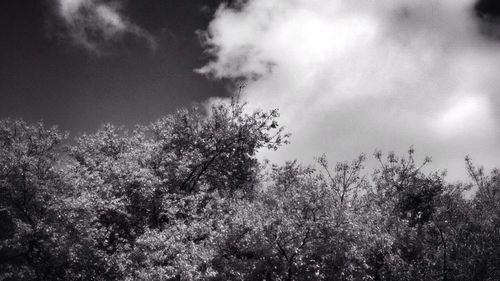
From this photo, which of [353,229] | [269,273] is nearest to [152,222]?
[269,273]

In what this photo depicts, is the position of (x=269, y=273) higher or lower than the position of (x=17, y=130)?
lower

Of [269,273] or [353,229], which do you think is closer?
[353,229]

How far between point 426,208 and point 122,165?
35979 millimetres

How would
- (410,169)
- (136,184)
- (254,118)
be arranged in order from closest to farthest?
(136,184)
(254,118)
(410,169)

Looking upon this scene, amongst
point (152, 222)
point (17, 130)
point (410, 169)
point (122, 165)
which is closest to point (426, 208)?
point (410, 169)

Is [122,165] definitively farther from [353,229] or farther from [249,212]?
[353,229]

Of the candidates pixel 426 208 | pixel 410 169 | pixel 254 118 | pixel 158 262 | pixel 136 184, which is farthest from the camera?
pixel 410 169

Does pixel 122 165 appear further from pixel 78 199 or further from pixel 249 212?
pixel 249 212

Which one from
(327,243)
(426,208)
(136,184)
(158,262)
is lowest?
(158,262)

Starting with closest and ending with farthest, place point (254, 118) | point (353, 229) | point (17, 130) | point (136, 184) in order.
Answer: point (353, 229) < point (136, 184) < point (254, 118) < point (17, 130)

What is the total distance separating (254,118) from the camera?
33125 millimetres

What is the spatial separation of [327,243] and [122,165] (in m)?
16.9

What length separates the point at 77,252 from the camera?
24.5 m

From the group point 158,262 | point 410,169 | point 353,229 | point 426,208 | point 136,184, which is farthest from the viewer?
point 410,169
